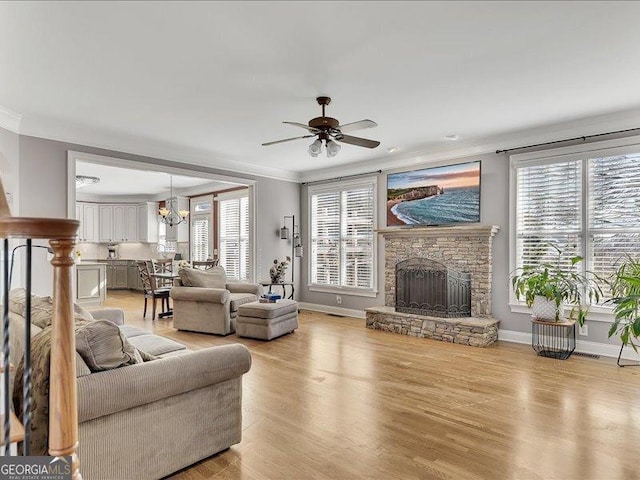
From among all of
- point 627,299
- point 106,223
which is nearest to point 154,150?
point 627,299

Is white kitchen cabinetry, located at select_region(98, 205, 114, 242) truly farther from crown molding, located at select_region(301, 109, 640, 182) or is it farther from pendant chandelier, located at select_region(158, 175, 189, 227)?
crown molding, located at select_region(301, 109, 640, 182)

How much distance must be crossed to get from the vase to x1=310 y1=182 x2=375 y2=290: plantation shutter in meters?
2.67

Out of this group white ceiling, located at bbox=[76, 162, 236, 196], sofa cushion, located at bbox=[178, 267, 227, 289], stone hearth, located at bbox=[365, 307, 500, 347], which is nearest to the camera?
stone hearth, located at bbox=[365, 307, 500, 347]

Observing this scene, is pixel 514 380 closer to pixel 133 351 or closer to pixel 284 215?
pixel 133 351

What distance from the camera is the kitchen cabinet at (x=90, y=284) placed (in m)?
7.56

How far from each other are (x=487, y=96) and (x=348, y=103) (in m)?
1.37

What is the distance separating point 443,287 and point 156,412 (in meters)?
4.28

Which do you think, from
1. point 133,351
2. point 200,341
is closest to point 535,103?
A: point 133,351

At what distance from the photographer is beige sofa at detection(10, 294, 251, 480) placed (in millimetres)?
1918

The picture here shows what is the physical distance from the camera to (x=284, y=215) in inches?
300

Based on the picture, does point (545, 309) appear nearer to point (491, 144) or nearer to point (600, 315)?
point (600, 315)

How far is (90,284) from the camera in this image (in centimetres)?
774

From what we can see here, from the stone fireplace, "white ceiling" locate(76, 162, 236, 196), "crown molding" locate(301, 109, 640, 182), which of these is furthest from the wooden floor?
"white ceiling" locate(76, 162, 236, 196)

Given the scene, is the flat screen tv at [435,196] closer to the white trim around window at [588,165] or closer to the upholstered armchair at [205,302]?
the white trim around window at [588,165]
